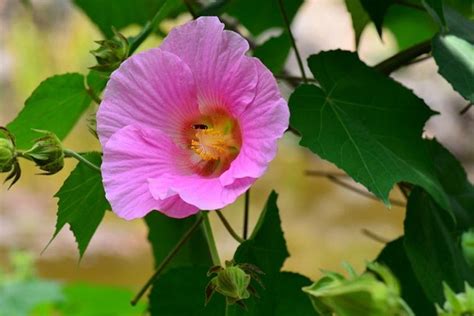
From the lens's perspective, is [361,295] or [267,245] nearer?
[361,295]

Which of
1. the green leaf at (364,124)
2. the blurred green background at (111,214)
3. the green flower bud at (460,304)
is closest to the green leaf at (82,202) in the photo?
the green leaf at (364,124)

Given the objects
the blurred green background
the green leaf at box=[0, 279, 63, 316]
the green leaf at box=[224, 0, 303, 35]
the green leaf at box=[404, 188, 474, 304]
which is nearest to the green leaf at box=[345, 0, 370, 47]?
the green leaf at box=[224, 0, 303, 35]

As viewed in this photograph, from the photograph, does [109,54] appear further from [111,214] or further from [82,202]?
[111,214]

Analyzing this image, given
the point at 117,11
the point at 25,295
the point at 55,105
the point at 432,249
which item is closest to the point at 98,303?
the point at 25,295

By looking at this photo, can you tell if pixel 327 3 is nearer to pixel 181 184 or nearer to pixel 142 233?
pixel 142 233

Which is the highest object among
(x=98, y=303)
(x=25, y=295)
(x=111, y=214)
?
(x=25, y=295)

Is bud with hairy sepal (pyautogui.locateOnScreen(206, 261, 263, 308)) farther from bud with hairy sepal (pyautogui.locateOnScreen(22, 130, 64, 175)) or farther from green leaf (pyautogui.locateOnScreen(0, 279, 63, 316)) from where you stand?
green leaf (pyautogui.locateOnScreen(0, 279, 63, 316))
